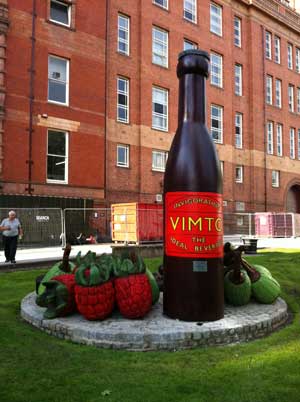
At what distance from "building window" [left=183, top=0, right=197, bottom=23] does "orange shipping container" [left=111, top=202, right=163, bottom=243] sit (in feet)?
55.0

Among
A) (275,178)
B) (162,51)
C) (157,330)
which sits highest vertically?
(162,51)

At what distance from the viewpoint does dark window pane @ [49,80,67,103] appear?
71.3ft

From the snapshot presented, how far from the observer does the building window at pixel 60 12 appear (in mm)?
22062

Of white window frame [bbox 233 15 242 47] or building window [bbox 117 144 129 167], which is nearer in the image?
building window [bbox 117 144 129 167]

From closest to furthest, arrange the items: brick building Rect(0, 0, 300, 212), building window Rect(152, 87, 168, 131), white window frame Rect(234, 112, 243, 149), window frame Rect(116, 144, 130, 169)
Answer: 1. brick building Rect(0, 0, 300, 212)
2. window frame Rect(116, 144, 130, 169)
3. building window Rect(152, 87, 168, 131)
4. white window frame Rect(234, 112, 243, 149)

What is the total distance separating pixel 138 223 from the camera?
17.9m

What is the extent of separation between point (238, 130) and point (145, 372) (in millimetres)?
30988

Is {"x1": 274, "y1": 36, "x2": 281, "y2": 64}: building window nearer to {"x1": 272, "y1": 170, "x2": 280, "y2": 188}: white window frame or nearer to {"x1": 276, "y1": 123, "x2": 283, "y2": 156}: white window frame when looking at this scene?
{"x1": 276, "y1": 123, "x2": 283, "y2": 156}: white window frame

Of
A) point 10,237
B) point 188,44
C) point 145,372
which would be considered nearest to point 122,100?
point 188,44

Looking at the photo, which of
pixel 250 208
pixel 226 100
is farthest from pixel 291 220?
pixel 226 100

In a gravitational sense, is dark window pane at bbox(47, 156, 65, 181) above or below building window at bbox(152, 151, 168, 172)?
below

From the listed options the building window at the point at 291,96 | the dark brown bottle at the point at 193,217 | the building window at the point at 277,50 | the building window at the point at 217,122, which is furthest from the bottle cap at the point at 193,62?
the building window at the point at 291,96

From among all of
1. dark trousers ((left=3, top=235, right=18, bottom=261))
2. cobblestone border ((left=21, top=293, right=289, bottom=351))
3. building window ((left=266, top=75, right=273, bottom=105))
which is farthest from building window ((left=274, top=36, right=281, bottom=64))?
cobblestone border ((left=21, top=293, right=289, bottom=351))

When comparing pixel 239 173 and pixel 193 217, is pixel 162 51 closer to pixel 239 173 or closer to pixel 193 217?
pixel 239 173
